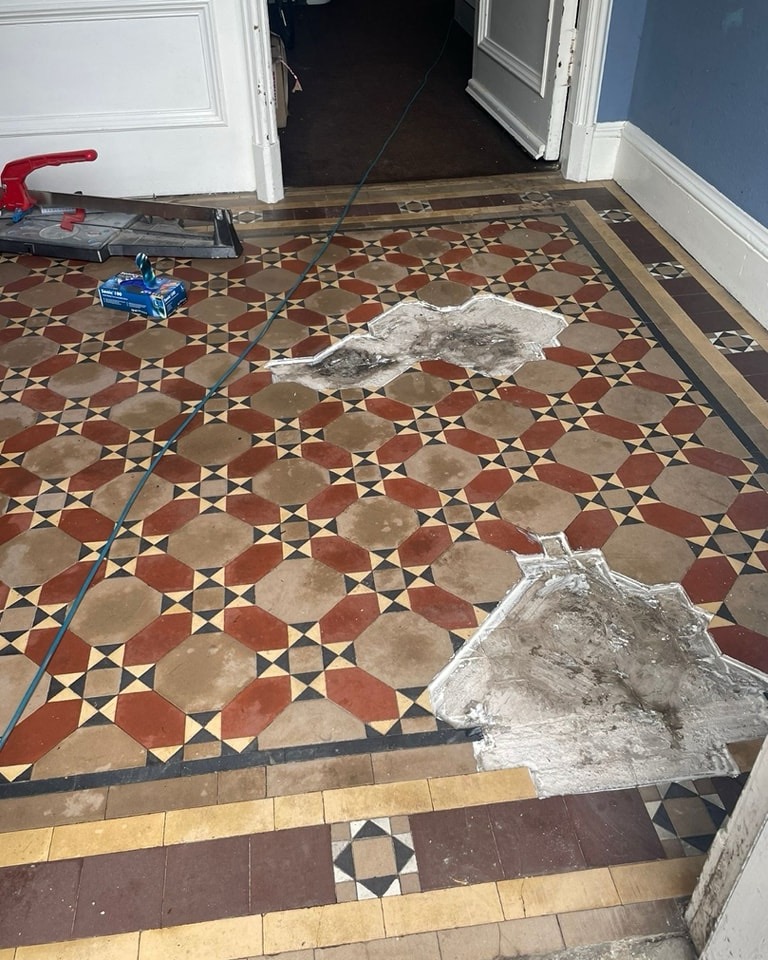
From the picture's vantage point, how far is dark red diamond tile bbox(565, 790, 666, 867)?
5.68 feet

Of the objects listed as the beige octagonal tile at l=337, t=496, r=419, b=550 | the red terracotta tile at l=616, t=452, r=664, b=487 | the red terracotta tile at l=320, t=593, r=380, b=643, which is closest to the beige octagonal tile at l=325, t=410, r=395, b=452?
the beige octagonal tile at l=337, t=496, r=419, b=550

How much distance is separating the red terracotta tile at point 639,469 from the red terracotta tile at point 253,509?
107 cm

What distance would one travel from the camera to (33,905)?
5.49 feet

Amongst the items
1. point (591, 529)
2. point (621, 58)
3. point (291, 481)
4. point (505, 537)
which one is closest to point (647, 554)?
point (591, 529)

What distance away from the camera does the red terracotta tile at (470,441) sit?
2.76m

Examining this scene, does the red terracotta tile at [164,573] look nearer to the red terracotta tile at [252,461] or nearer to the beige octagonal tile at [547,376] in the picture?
the red terracotta tile at [252,461]

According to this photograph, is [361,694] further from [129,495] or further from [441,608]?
[129,495]

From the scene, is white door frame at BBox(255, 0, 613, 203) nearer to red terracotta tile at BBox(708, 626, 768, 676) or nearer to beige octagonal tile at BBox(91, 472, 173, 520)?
beige octagonal tile at BBox(91, 472, 173, 520)

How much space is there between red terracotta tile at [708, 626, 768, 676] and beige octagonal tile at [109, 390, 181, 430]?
72.5 inches

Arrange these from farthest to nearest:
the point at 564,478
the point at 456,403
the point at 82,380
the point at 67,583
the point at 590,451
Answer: the point at 82,380
the point at 456,403
the point at 590,451
the point at 564,478
the point at 67,583

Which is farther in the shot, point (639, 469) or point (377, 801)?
point (639, 469)

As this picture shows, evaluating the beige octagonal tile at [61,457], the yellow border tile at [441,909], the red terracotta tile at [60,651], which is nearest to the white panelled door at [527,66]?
the beige octagonal tile at [61,457]

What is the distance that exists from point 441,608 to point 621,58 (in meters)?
3.25

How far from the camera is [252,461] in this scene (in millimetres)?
2713
